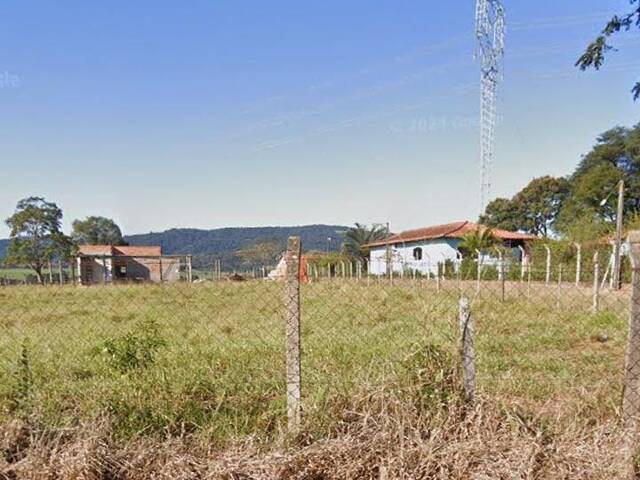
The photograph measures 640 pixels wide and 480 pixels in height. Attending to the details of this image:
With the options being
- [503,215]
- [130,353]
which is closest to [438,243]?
[503,215]

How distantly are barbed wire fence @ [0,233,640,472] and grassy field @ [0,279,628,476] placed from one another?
16mm

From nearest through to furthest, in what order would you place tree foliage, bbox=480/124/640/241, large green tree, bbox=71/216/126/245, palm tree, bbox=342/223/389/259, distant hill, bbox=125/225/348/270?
tree foliage, bbox=480/124/640/241 → palm tree, bbox=342/223/389/259 → distant hill, bbox=125/225/348/270 → large green tree, bbox=71/216/126/245

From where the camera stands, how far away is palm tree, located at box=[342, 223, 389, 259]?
48.5m

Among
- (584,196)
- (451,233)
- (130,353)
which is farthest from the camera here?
(584,196)

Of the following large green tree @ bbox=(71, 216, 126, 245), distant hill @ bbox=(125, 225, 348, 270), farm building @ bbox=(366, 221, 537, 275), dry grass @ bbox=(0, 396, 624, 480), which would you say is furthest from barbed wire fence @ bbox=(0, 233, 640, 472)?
large green tree @ bbox=(71, 216, 126, 245)

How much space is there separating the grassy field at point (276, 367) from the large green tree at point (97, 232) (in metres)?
70.2

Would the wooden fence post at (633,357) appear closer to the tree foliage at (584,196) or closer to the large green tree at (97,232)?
the tree foliage at (584,196)

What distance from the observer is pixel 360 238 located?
2000 inches

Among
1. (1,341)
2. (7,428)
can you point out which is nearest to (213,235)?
(1,341)

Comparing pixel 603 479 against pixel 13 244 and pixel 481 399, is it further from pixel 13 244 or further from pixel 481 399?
pixel 13 244

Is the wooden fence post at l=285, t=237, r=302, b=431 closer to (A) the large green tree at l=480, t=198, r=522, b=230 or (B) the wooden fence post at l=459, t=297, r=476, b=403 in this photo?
(B) the wooden fence post at l=459, t=297, r=476, b=403

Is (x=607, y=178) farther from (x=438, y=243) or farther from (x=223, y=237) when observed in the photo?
(x=223, y=237)

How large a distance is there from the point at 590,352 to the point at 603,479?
4035 millimetres

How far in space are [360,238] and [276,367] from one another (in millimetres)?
46735
